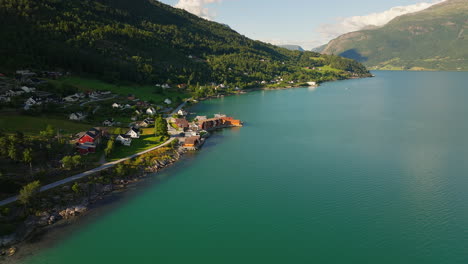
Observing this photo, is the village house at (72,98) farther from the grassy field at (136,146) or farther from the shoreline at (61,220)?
the shoreline at (61,220)

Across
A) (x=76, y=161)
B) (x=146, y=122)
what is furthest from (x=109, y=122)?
(x=76, y=161)

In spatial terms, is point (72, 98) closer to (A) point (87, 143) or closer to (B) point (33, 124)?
(B) point (33, 124)

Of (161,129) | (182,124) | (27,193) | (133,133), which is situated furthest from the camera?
(182,124)

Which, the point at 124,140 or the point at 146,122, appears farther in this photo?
the point at 146,122

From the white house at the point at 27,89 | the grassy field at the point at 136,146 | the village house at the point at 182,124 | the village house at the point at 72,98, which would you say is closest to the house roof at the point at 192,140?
the grassy field at the point at 136,146

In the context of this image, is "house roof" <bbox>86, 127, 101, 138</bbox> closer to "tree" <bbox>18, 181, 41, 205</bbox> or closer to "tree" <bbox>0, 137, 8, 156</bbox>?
"tree" <bbox>0, 137, 8, 156</bbox>

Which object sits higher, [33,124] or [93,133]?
[33,124]

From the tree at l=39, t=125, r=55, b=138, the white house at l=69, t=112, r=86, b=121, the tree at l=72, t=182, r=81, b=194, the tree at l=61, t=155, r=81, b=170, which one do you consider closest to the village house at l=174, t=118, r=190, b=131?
the white house at l=69, t=112, r=86, b=121

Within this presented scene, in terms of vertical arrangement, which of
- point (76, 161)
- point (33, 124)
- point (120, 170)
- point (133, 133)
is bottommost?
point (120, 170)
